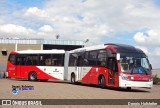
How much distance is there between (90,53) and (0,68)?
1474 inches

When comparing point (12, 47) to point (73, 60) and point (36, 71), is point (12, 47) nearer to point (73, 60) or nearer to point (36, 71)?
point (36, 71)

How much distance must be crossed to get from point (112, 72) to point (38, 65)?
1215 cm

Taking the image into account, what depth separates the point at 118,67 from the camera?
73.4 ft

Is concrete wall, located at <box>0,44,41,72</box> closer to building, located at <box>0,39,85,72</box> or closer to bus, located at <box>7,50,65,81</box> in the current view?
building, located at <box>0,39,85,72</box>

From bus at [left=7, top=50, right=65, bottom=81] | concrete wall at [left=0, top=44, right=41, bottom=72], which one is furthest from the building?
bus at [left=7, top=50, right=65, bottom=81]

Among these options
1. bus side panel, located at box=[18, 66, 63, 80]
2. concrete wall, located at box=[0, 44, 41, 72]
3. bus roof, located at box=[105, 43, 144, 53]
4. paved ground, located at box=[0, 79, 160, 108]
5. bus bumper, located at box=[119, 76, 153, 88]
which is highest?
concrete wall, located at box=[0, 44, 41, 72]

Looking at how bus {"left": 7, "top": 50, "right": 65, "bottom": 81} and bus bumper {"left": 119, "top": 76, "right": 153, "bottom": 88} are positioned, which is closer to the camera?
bus bumper {"left": 119, "top": 76, "right": 153, "bottom": 88}

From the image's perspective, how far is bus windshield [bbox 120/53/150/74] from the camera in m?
22.2

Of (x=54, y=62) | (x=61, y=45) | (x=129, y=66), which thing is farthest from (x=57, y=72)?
(x=61, y=45)

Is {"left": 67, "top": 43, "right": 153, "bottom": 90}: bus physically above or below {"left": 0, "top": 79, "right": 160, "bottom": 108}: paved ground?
above

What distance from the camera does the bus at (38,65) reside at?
32.7m

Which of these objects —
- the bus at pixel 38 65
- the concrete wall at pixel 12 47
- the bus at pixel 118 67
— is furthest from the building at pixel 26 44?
the bus at pixel 118 67

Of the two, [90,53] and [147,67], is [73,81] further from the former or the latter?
[147,67]

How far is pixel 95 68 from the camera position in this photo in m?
25.5
